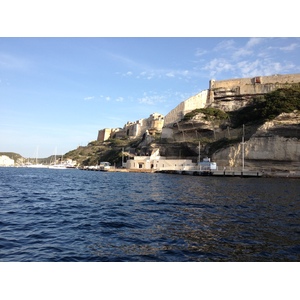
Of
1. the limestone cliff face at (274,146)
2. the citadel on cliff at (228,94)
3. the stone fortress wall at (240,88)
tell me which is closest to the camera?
the limestone cliff face at (274,146)

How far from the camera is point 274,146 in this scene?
45.5 meters

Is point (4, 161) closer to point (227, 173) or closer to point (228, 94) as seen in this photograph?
point (228, 94)

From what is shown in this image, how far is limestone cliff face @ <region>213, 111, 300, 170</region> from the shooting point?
44.2 m

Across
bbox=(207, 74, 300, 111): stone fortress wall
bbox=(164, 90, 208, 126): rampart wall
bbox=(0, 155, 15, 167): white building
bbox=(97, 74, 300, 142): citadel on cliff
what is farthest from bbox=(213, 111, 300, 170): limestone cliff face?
bbox=(0, 155, 15, 167): white building

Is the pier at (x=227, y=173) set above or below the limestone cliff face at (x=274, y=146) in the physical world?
below

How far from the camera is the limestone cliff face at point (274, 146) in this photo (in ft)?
145

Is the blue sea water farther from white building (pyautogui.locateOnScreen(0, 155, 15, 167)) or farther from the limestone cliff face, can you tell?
white building (pyautogui.locateOnScreen(0, 155, 15, 167))

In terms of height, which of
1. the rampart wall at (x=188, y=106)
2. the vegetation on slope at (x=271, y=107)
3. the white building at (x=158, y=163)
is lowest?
the white building at (x=158, y=163)

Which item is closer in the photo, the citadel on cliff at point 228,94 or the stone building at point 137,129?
the citadel on cliff at point 228,94

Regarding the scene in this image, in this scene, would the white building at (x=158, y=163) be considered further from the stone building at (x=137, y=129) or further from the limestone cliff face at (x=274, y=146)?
the stone building at (x=137, y=129)

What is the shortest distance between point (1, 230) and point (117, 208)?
5.47m

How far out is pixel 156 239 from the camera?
781 cm

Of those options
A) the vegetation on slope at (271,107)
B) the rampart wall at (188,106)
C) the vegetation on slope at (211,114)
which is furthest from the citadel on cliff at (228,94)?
the vegetation on slope at (211,114)
